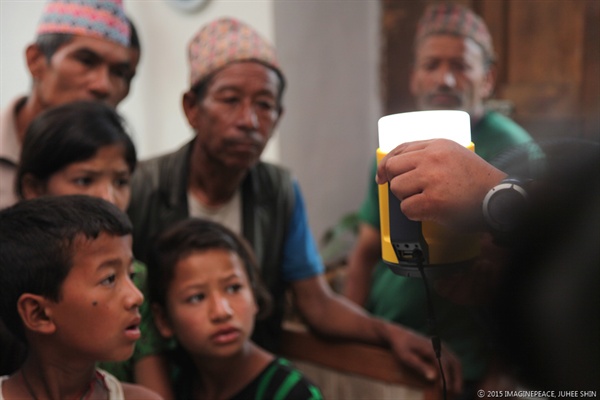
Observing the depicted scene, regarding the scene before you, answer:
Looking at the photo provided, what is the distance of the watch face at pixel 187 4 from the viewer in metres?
2.71

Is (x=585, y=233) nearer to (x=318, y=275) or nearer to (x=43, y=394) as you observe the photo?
(x=43, y=394)

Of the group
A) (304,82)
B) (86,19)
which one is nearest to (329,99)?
(304,82)

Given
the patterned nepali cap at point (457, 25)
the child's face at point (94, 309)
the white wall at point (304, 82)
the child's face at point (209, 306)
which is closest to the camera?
the child's face at point (94, 309)

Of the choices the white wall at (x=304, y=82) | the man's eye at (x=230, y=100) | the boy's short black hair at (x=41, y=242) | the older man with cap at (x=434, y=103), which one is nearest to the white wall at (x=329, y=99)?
the white wall at (x=304, y=82)

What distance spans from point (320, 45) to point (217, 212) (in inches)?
45.2

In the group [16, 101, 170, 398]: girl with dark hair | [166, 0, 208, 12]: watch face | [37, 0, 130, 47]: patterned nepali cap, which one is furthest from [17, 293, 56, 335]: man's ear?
[166, 0, 208, 12]: watch face

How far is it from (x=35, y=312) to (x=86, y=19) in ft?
3.17

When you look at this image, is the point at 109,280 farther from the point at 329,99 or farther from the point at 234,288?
the point at 329,99

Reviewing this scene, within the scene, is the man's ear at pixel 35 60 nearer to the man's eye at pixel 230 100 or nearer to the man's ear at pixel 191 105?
the man's ear at pixel 191 105

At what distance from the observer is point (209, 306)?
4.89ft

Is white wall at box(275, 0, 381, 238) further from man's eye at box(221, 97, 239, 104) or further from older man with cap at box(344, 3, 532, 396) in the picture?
man's eye at box(221, 97, 239, 104)

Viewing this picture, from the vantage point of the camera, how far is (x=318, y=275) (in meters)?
1.91

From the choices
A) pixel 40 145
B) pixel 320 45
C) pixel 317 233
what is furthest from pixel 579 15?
pixel 40 145

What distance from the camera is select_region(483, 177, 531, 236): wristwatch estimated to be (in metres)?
0.69
